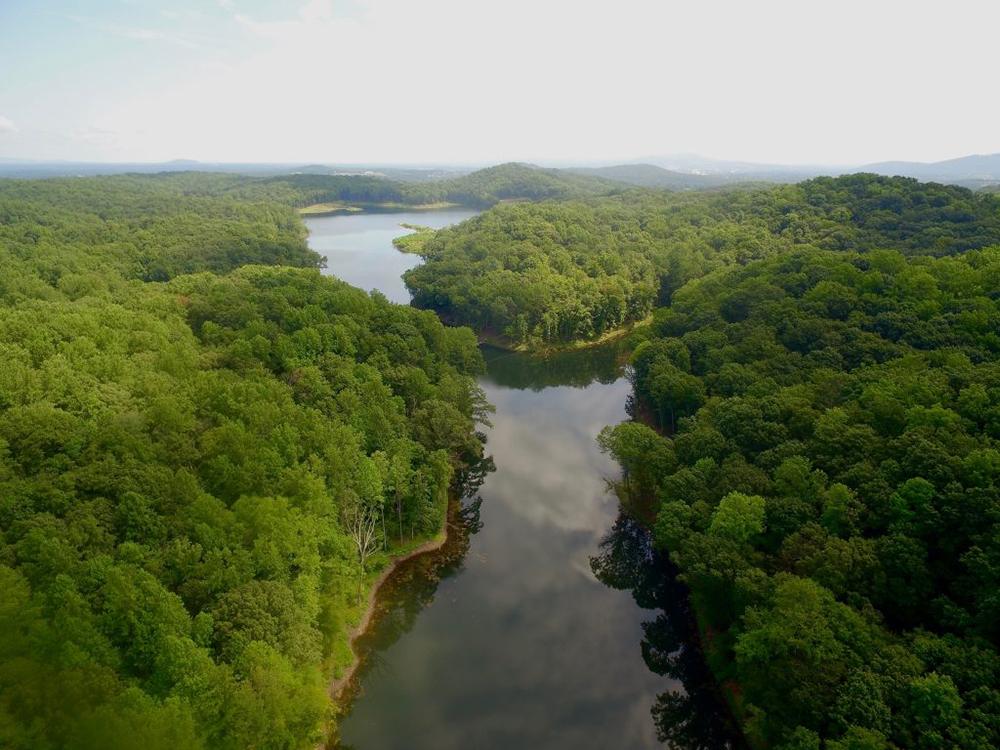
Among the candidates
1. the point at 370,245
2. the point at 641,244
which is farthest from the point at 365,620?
the point at 370,245

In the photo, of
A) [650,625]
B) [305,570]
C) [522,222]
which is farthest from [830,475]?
[522,222]

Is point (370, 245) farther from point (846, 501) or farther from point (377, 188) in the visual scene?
point (846, 501)

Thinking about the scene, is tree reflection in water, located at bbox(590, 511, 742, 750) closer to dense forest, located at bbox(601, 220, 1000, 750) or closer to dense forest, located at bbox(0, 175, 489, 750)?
dense forest, located at bbox(601, 220, 1000, 750)

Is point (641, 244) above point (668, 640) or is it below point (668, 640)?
above

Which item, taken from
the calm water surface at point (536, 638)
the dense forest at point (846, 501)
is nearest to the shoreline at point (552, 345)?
the dense forest at point (846, 501)

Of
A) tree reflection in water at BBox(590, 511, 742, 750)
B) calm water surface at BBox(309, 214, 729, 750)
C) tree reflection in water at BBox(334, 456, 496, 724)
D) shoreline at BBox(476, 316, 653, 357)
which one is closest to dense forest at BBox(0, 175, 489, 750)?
tree reflection in water at BBox(334, 456, 496, 724)
